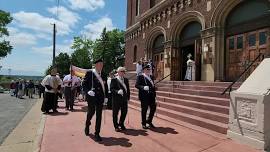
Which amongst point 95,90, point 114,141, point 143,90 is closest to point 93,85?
point 95,90

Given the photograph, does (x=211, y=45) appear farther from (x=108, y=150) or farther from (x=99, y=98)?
(x=108, y=150)

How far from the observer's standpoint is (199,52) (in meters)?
17.2

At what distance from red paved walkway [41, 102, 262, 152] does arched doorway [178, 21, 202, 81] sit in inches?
360

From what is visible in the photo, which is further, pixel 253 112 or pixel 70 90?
pixel 70 90

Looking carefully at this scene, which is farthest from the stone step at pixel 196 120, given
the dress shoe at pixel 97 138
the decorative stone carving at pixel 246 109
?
the dress shoe at pixel 97 138

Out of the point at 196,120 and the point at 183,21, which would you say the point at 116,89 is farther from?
the point at 183,21

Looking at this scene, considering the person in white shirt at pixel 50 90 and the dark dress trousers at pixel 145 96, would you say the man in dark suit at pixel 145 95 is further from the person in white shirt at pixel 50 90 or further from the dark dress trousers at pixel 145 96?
the person in white shirt at pixel 50 90

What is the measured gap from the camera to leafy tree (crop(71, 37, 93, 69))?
198ft

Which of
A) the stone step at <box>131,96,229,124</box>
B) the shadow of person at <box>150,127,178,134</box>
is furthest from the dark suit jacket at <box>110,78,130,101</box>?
the stone step at <box>131,96,229,124</box>

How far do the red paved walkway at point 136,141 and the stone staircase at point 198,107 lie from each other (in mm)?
439

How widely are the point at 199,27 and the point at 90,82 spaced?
11272 mm

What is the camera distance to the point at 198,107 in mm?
9531

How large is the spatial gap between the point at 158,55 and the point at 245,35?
8.99m

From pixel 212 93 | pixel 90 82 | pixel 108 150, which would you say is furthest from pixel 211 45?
pixel 108 150
